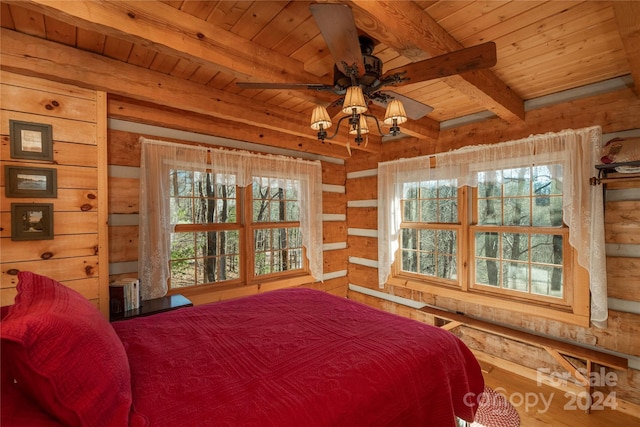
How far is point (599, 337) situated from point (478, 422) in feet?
4.20

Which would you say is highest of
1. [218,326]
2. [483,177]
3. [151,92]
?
[151,92]

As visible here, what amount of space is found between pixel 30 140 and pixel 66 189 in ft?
1.20

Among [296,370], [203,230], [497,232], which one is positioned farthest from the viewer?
[203,230]

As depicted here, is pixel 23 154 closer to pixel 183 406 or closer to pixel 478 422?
pixel 183 406

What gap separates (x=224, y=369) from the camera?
127 cm

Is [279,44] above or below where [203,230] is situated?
above

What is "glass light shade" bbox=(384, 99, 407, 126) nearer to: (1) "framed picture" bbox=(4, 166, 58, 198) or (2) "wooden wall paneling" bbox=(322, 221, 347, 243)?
(1) "framed picture" bbox=(4, 166, 58, 198)

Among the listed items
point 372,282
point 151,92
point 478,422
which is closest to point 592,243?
point 478,422

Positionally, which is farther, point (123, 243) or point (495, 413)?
point (123, 243)

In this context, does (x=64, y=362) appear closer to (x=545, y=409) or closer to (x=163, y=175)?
(x=163, y=175)

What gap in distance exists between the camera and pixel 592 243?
7.70 feet

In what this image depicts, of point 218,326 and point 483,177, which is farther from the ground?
point 483,177

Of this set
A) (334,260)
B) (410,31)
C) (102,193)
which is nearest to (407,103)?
(410,31)

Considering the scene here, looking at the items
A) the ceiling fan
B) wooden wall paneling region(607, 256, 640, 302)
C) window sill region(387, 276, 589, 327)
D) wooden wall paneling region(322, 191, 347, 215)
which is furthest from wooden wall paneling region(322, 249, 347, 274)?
wooden wall paneling region(607, 256, 640, 302)
